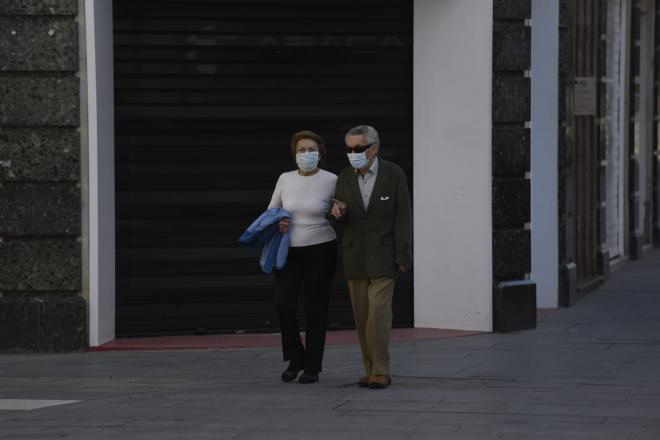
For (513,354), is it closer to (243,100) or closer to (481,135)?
(481,135)

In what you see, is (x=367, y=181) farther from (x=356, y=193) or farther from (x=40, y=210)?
(x=40, y=210)

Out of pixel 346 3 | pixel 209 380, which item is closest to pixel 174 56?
pixel 346 3

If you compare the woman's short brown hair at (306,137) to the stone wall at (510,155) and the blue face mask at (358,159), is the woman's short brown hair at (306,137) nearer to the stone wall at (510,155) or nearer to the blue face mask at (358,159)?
the blue face mask at (358,159)

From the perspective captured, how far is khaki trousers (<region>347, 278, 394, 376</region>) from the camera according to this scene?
34.3ft

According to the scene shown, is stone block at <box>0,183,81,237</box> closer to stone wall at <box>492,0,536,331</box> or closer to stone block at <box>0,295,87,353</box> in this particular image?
stone block at <box>0,295,87,353</box>

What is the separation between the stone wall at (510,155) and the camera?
13703 mm

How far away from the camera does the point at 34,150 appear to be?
12758mm

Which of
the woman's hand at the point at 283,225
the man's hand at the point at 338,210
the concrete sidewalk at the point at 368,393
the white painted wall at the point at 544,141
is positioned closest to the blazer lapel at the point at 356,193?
the man's hand at the point at 338,210

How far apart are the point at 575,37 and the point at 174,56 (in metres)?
5.44

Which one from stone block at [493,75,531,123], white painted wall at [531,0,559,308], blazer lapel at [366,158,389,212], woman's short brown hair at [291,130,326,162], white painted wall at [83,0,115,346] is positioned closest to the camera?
blazer lapel at [366,158,389,212]

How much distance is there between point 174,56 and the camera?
13500 mm

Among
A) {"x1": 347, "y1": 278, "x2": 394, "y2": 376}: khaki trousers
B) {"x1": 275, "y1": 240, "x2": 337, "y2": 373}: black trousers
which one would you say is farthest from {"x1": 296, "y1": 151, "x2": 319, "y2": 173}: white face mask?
{"x1": 347, "y1": 278, "x2": 394, "y2": 376}: khaki trousers

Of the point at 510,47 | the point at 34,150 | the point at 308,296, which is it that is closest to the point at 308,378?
the point at 308,296

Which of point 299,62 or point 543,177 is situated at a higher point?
point 299,62
